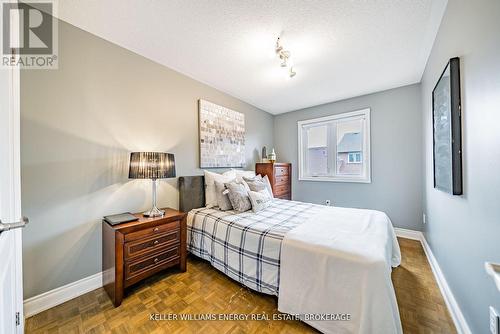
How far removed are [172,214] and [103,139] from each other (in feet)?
3.40

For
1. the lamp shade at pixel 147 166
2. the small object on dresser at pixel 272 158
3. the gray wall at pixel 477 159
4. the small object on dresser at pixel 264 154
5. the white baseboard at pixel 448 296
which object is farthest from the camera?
the small object on dresser at pixel 264 154

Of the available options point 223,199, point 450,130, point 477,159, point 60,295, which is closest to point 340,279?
point 477,159

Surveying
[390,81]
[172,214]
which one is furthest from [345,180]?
[172,214]

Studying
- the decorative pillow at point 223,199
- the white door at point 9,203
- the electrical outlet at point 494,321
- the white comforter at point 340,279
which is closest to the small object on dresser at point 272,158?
the decorative pillow at point 223,199

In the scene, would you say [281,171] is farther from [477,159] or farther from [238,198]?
[477,159]

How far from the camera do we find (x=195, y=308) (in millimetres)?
1513

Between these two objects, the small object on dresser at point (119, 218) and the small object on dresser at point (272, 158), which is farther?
the small object on dresser at point (272, 158)

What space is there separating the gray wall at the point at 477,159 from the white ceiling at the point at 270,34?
48 centimetres

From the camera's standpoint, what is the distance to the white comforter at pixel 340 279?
110 centimetres

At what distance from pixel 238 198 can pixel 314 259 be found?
1.17 meters

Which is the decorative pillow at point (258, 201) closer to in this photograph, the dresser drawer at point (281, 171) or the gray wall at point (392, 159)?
the dresser drawer at point (281, 171)

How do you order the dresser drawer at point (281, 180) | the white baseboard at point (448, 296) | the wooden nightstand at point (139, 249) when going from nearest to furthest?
the white baseboard at point (448, 296)
the wooden nightstand at point (139, 249)
the dresser drawer at point (281, 180)

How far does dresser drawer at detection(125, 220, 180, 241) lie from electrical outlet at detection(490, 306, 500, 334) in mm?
2234

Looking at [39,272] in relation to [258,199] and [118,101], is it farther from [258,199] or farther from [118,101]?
[258,199]
